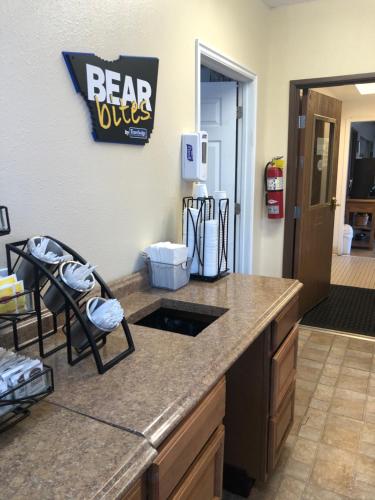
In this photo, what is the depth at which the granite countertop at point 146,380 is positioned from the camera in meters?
0.82

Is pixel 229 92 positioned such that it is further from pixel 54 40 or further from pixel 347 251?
pixel 347 251

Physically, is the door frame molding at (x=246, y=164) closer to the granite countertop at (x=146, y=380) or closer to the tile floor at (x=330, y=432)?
the tile floor at (x=330, y=432)

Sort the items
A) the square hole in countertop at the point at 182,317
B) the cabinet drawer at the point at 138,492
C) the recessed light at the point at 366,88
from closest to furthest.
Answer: the cabinet drawer at the point at 138,492 < the square hole in countertop at the point at 182,317 < the recessed light at the point at 366,88

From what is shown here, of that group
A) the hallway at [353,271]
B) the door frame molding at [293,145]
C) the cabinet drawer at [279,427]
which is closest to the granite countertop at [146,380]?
the cabinet drawer at [279,427]

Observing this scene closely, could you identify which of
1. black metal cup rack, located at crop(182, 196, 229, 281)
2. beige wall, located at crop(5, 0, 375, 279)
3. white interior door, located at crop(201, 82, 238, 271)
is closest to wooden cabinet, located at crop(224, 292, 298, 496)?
black metal cup rack, located at crop(182, 196, 229, 281)

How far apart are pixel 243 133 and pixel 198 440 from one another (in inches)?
94.6

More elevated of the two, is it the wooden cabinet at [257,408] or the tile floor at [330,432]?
the wooden cabinet at [257,408]

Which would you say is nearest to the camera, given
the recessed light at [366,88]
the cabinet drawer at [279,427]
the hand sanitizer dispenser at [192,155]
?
the cabinet drawer at [279,427]

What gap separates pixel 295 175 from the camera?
3.45 metres

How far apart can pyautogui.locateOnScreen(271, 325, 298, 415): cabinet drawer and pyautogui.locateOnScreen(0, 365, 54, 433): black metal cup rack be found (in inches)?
40.6

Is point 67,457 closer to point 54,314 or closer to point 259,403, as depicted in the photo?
point 54,314

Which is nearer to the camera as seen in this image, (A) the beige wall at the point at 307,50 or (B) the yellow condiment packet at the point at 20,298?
(B) the yellow condiment packet at the point at 20,298

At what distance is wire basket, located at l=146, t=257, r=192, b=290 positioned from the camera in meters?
1.82

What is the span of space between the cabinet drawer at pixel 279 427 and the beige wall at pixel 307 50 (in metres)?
1.64
